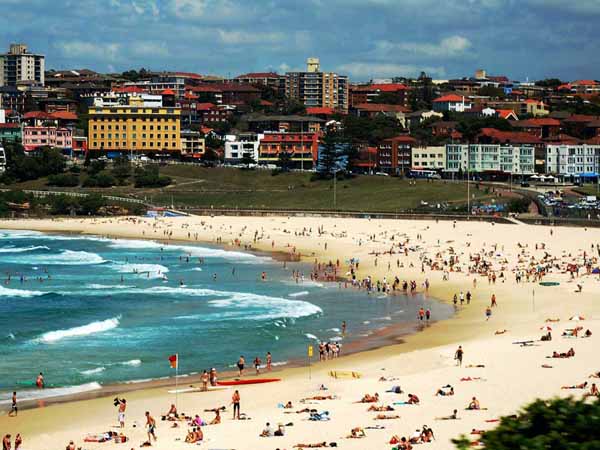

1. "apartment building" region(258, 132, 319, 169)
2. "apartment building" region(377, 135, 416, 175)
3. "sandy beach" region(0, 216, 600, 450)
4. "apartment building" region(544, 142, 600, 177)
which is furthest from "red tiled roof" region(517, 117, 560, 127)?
"sandy beach" region(0, 216, 600, 450)

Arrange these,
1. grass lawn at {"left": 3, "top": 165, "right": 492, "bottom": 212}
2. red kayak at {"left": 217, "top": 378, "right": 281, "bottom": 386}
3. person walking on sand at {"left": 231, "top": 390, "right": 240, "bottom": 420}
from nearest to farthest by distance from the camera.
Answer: person walking on sand at {"left": 231, "top": 390, "right": 240, "bottom": 420}, red kayak at {"left": 217, "top": 378, "right": 281, "bottom": 386}, grass lawn at {"left": 3, "top": 165, "right": 492, "bottom": 212}

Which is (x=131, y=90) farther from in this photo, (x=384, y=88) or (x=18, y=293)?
(x=18, y=293)

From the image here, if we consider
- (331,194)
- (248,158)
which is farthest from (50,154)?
(331,194)

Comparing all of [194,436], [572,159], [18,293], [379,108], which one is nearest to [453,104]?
[379,108]

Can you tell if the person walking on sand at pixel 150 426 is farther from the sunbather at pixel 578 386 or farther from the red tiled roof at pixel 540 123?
the red tiled roof at pixel 540 123

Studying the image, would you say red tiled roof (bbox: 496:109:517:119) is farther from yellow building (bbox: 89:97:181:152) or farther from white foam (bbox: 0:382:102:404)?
white foam (bbox: 0:382:102:404)

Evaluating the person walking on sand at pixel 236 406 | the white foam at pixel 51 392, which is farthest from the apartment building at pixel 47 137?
the person walking on sand at pixel 236 406
